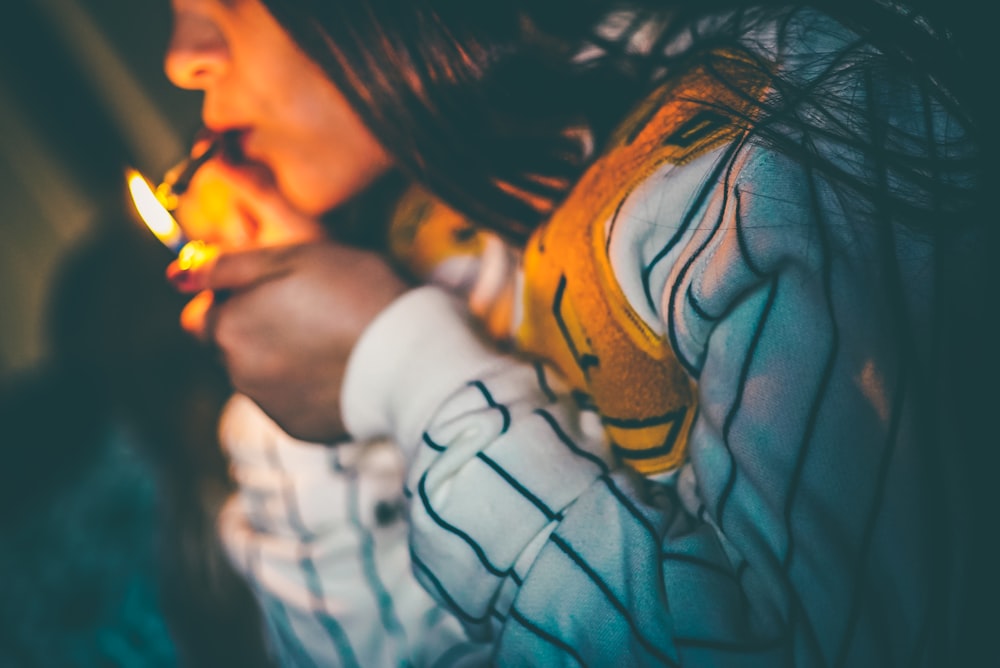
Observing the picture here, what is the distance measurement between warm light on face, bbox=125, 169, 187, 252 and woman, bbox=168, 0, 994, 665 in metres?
0.06

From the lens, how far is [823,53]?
1.26 ft

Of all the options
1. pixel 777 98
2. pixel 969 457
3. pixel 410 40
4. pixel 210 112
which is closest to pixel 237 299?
pixel 210 112

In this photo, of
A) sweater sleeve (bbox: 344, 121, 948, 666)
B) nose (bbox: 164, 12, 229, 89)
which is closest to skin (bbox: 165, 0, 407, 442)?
nose (bbox: 164, 12, 229, 89)

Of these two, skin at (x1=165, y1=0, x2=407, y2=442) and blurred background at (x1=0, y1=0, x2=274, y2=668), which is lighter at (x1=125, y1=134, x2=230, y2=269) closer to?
skin at (x1=165, y1=0, x2=407, y2=442)

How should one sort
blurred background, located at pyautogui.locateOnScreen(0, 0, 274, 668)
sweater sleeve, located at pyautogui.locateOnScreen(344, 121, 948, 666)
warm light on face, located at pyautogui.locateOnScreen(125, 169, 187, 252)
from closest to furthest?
sweater sleeve, located at pyautogui.locateOnScreen(344, 121, 948, 666)
warm light on face, located at pyautogui.locateOnScreen(125, 169, 187, 252)
blurred background, located at pyautogui.locateOnScreen(0, 0, 274, 668)

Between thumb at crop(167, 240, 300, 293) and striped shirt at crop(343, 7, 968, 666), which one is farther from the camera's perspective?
thumb at crop(167, 240, 300, 293)

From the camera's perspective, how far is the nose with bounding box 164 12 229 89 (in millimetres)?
582

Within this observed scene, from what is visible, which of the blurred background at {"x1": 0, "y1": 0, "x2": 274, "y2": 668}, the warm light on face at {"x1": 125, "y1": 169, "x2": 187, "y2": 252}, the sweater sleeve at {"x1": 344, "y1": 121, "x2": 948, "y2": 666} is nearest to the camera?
the sweater sleeve at {"x1": 344, "y1": 121, "x2": 948, "y2": 666}

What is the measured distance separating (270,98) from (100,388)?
1.23 meters

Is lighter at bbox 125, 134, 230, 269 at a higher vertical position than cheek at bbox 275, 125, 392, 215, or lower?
higher

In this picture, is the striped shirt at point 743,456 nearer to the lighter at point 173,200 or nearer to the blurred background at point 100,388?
the lighter at point 173,200

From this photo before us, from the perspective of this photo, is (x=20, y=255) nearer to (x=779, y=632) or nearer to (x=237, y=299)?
(x=237, y=299)

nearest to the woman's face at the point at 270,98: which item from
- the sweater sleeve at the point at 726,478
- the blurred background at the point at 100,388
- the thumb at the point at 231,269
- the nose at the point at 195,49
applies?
the nose at the point at 195,49

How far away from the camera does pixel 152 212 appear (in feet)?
1.70
